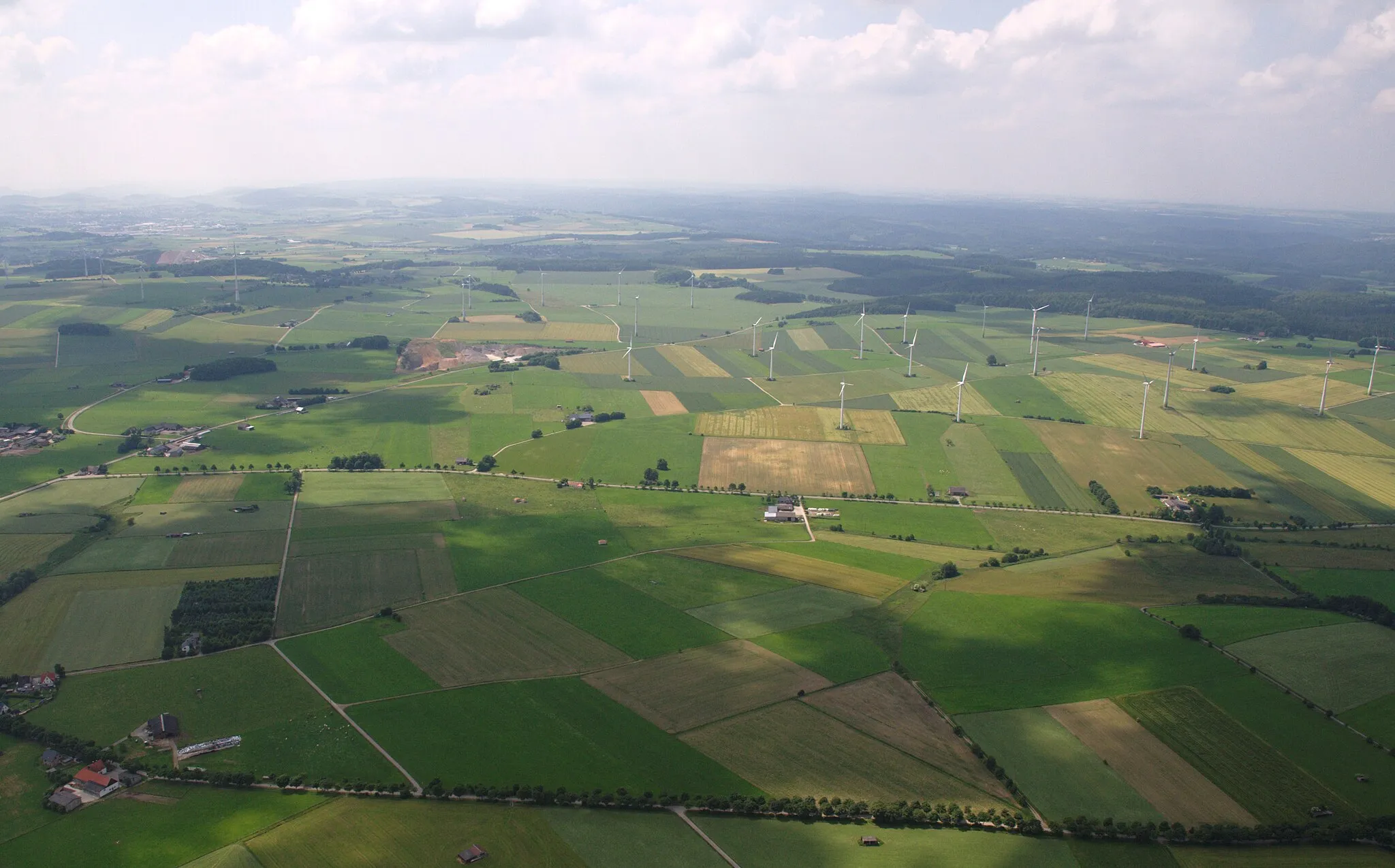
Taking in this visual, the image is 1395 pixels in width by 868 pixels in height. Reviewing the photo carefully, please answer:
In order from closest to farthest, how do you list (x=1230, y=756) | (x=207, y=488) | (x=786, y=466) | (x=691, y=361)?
(x=1230, y=756) → (x=207, y=488) → (x=786, y=466) → (x=691, y=361)

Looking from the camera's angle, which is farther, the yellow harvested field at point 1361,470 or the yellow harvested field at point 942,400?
the yellow harvested field at point 942,400

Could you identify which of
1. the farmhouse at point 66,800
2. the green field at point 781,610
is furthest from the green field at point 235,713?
the green field at point 781,610

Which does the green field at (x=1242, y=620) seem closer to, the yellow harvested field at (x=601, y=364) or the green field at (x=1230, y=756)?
the green field at (x=1230, y=756)

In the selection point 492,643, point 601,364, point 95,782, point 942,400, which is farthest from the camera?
point 601,364

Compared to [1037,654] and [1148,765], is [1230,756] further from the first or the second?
[1037,654]

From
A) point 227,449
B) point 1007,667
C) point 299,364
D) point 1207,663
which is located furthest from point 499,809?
point 299,364

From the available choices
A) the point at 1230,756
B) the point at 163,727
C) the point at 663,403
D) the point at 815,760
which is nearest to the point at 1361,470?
the point at 1230,756
